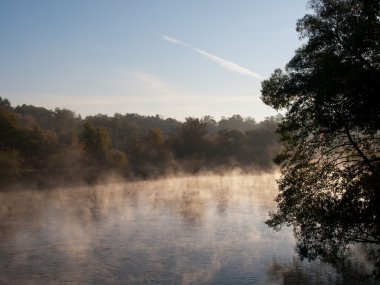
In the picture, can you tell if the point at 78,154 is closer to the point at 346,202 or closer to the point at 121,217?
the point at 121,217

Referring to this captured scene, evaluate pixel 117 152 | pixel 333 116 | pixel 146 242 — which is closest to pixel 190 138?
pixel 117 152

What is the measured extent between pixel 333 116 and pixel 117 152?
75.9m

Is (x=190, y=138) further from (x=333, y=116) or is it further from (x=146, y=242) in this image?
(x=333, y=116)

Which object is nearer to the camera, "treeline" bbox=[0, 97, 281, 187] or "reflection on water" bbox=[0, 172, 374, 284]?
"reflection on water" bbox=[0, 172, 374, 284]

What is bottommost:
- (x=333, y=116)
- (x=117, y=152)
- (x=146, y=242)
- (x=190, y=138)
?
(x=146, y=242)

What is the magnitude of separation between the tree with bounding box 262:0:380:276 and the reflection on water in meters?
5.58

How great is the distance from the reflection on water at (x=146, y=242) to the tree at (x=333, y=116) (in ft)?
18.3

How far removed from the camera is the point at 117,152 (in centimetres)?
9331

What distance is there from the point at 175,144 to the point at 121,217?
59945mm

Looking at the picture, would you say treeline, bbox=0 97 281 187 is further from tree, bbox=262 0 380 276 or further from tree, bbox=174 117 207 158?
tree, bbox=262 0 380 276

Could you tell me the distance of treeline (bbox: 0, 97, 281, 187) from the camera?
269 ft

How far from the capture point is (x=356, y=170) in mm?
21688

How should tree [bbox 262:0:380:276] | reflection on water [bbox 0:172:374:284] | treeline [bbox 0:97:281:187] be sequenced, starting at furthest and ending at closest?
treeline [bbox 0:97:281:187], reflection on water [bbox 0:172:374:284], tree [bbox 262:0:380:276]

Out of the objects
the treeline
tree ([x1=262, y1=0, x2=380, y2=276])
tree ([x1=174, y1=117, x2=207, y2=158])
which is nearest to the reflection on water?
tree ([x1=262, y1=0, x2=380, y2=276])
